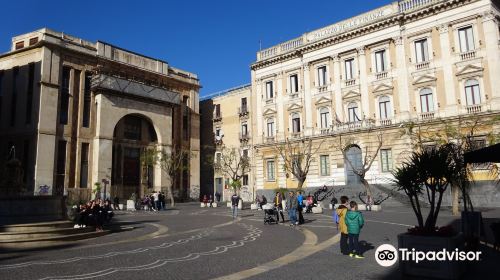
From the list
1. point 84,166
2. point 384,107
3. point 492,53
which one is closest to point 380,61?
point 384,107

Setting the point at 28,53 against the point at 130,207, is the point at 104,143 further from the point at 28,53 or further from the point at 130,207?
the point at 28,53

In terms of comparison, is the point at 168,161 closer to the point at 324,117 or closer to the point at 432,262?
the point at 324,117

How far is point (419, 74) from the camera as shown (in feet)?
107

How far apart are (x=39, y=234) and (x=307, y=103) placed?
30161 mm

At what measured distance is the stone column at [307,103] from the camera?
39125mm

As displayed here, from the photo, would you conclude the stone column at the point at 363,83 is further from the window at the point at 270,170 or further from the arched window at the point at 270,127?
the window at the point at 270,170

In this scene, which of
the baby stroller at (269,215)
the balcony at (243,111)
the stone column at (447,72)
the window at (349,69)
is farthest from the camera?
the balcony at (243,111)

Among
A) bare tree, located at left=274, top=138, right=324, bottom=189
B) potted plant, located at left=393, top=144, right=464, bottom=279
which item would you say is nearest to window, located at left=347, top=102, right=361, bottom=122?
bare tree, located at left=274, top=138, right=324, bottom=189

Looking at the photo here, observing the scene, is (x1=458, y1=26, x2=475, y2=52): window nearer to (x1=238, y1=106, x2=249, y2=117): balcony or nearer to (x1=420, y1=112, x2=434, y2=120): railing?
(x1=420, y1=112, x2=434, y2=120): railing

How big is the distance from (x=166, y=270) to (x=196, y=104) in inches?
1700

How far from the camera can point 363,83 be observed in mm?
35656

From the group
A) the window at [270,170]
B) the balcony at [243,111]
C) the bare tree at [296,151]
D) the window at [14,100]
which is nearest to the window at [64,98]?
the window at [14,100]

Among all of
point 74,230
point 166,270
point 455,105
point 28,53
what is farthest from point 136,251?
point 28,53

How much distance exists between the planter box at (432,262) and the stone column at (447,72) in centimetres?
2617
